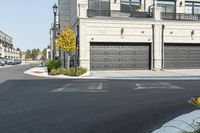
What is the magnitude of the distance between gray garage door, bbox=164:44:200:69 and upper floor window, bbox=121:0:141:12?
18.6ft

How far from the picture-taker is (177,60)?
35688 millimetres

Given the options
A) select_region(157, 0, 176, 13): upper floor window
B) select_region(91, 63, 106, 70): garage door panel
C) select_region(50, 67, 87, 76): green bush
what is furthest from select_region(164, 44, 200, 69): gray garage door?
select_region(50, 67, 87, 76): green bush

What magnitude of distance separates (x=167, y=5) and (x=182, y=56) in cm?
659

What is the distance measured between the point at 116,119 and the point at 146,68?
26460 mm

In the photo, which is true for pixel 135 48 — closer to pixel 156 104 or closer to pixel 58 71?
pixel 58 71

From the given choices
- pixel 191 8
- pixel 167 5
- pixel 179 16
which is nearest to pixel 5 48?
pixel 167 5

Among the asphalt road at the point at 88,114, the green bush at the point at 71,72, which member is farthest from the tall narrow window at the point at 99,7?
the asphalt road at the point at 88,114

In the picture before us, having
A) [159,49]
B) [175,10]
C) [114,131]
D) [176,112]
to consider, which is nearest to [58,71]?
[159,49]

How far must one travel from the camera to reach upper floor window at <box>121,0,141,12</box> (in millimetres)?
36312

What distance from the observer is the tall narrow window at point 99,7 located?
33938 mm

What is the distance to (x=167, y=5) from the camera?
38156 mm

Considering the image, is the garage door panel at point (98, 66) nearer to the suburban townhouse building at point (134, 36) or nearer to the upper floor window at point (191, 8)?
the suburban townhouse building at point (134, 36)

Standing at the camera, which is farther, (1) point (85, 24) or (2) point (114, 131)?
(1) point (85, 24)

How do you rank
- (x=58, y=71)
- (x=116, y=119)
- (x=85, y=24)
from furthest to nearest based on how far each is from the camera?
(x=85, y=24) < (x=58, y=71) < (x=116, y=119)
